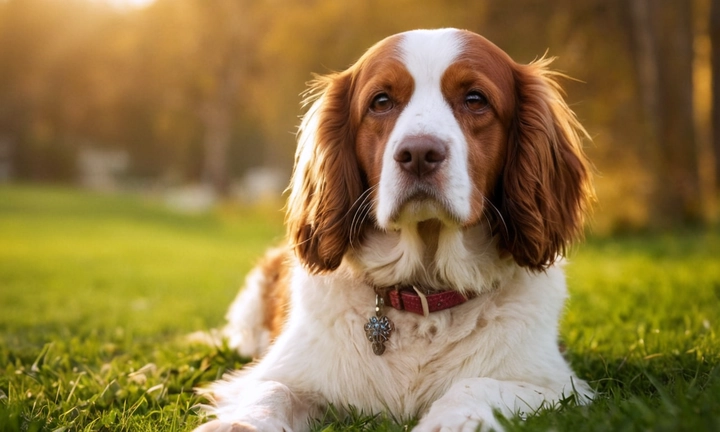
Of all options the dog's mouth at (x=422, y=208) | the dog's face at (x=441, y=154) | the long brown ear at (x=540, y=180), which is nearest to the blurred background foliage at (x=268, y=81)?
the long brown ear at (x=540, y=180)

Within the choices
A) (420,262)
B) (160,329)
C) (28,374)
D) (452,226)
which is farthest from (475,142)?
(160,329)

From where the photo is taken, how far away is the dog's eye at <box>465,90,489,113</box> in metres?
3.26

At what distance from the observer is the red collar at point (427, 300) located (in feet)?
10.7

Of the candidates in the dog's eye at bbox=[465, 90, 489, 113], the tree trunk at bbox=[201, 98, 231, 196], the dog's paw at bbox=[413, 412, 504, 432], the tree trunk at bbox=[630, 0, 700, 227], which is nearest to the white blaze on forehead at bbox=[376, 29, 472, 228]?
the dog's eye at bbox=[465, 90, 489, 113]

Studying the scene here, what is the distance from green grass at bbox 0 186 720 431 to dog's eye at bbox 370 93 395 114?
4.58ft

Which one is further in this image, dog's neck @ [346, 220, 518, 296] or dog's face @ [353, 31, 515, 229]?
dog's neck @ [346, 220, 518, 296]

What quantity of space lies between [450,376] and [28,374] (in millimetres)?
2351

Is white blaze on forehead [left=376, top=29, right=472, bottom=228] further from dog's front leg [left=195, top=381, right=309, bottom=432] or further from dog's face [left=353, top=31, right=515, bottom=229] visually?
dog's front leg [left=195, top=381, right=309, bottom=432]

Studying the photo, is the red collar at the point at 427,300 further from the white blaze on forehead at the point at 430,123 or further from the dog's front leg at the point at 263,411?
the dog's front leg at the point at 263,411

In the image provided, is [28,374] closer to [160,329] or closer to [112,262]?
[160,329]

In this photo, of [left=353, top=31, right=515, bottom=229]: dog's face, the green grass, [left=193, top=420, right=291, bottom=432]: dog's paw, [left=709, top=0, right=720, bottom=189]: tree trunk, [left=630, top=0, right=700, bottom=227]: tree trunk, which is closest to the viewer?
[left=193, top=420, right=291, bottom=432]: dog's paw

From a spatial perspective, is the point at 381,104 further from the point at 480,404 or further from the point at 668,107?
the point at 668,107

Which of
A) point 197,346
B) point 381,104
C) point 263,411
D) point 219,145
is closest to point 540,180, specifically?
point 381,104

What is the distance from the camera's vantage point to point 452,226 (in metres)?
3.18
